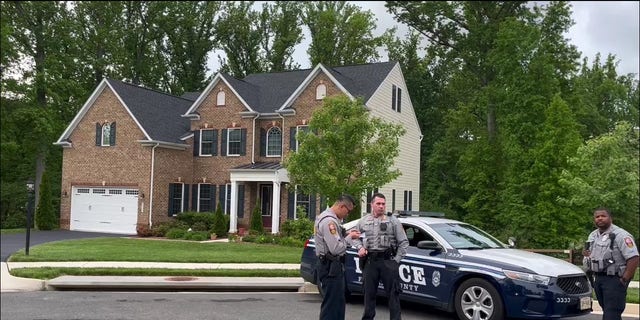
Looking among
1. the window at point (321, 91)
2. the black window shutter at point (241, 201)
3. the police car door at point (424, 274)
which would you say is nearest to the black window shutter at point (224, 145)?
the black window shutter at point (241, 201)

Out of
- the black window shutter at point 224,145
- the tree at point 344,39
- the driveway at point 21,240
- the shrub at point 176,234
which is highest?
the tree at point 344,39

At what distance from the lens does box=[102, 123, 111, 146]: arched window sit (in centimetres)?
2874

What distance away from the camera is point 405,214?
32.3ft

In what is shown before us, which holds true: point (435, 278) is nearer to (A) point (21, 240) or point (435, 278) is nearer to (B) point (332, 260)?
(B) point (332, 260)

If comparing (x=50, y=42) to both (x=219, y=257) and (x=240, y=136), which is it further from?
(x=219, y=257)

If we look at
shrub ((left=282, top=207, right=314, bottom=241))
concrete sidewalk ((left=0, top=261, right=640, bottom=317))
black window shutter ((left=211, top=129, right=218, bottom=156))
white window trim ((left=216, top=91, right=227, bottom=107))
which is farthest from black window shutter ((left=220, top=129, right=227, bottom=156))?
concrete sidewalk ((left=0, top=261, right=640, bottom=317))

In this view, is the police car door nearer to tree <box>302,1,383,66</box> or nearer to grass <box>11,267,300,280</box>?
grass <box>11,267,300,280</box>

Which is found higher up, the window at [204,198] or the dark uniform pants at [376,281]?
the window at [204,198]

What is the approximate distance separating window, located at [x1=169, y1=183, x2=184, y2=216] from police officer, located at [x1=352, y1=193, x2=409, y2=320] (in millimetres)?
21835

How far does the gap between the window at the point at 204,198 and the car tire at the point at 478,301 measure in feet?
70.8

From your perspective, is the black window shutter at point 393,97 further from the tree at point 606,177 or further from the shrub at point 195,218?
the shrub at point 195,218

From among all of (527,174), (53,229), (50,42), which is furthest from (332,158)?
(50,42)

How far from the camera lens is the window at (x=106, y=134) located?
28.6 m

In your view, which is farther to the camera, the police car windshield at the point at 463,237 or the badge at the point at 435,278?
the police car windshield at the point at 463,237
